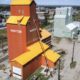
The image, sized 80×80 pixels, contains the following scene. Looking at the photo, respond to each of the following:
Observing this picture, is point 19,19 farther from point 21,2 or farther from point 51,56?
point 51,56

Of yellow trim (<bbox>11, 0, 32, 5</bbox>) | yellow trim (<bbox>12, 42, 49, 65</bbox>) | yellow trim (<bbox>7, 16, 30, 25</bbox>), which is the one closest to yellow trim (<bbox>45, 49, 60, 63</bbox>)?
yellow trim (<bbox>12, 42, 49, 65</bbox>)

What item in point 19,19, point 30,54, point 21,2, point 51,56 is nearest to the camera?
point 30,54

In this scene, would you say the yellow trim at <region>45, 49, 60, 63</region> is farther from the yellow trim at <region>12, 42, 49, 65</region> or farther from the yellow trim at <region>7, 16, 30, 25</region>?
the yellow trim at <region>7, 16, 30, 25</region>

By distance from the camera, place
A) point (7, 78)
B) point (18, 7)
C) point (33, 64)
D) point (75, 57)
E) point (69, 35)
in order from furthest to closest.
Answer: point (69, 35)
point (75, 57)
point (18, 7)
point (33, 64)
point (7, 78)

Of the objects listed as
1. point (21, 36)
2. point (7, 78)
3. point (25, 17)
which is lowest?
point (7, 78)

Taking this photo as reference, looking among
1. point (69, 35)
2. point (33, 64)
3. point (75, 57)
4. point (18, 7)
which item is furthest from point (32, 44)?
point (69, 35)

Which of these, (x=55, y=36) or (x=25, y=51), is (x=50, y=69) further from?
(x=55, y=36)

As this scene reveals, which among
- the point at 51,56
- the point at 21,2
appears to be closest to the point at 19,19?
the point at 21,2

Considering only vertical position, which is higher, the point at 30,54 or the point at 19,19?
the point at 19,19
